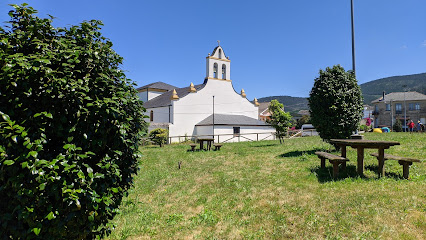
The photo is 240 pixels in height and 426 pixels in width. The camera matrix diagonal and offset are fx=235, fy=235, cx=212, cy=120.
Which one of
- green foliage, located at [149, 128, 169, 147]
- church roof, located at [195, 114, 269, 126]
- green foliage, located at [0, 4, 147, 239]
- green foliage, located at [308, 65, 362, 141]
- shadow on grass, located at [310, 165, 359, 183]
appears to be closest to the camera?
green foliage, located at [0, 4, 147, 239]

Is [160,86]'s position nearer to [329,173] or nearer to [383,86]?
[329,173]

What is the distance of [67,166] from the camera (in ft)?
9.02

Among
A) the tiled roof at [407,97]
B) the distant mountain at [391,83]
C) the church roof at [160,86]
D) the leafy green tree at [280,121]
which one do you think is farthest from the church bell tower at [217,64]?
the distant mountain at [391,83]

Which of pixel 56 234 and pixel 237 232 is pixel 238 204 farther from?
pixel 56 234

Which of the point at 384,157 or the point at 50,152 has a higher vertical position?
the point at 50,152

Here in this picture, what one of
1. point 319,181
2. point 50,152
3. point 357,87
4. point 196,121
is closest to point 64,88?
point 50,152

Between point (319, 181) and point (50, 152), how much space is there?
655 centimetres

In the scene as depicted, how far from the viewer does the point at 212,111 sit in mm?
38438

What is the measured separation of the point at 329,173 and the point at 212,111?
1238 inches

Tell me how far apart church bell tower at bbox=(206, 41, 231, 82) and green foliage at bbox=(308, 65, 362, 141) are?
25.7m

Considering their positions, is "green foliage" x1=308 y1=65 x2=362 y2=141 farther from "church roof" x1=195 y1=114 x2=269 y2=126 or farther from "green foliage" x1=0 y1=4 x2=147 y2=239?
"church roof" x1=195 y1=114 x2=269 y2=126

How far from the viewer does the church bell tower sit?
36406mm

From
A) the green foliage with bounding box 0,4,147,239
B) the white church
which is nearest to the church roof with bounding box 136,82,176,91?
the white church

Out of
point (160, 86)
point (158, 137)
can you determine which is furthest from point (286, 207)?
point (160, 86)
